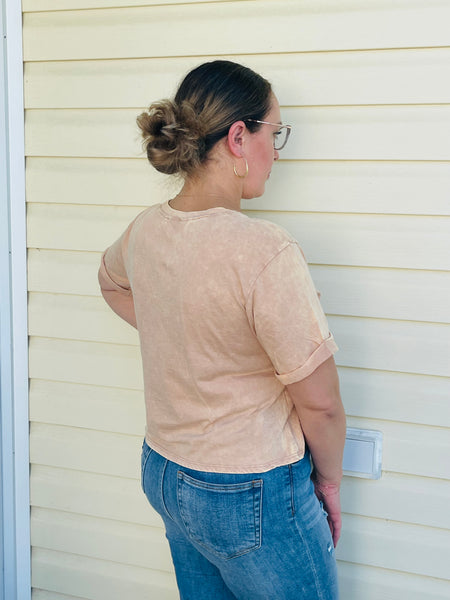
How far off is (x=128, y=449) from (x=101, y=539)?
0.38m

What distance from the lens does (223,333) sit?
1.41m

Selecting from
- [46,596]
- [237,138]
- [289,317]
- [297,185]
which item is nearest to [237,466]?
[289,317]

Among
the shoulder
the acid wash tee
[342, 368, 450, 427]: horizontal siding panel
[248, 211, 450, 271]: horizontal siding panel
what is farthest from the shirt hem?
[248, 211, 450, 271]: horizontal siding panel

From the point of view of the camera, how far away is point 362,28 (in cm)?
191

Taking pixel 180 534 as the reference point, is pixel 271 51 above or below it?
above

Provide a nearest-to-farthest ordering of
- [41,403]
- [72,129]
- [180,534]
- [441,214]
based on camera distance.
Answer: [180,534]
[441,214]
[72,129]
[41,403]

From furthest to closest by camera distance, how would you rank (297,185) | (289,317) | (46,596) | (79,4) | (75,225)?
(46,596), (75,225), (79,4), (297,185), (289,317)

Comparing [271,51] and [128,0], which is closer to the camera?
[271,51]

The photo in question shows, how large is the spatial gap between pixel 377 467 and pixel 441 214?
2.57 ft

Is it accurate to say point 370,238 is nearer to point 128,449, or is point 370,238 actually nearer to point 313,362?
point 313,362

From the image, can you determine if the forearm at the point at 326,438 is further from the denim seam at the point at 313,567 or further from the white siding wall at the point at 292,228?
the white siding wall at the point at 292,228

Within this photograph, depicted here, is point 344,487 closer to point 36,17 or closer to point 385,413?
point 385,413

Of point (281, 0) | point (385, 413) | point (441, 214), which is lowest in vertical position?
point (385, 413)

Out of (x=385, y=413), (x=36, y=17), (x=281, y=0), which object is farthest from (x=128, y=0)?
(x=385, y=413)
